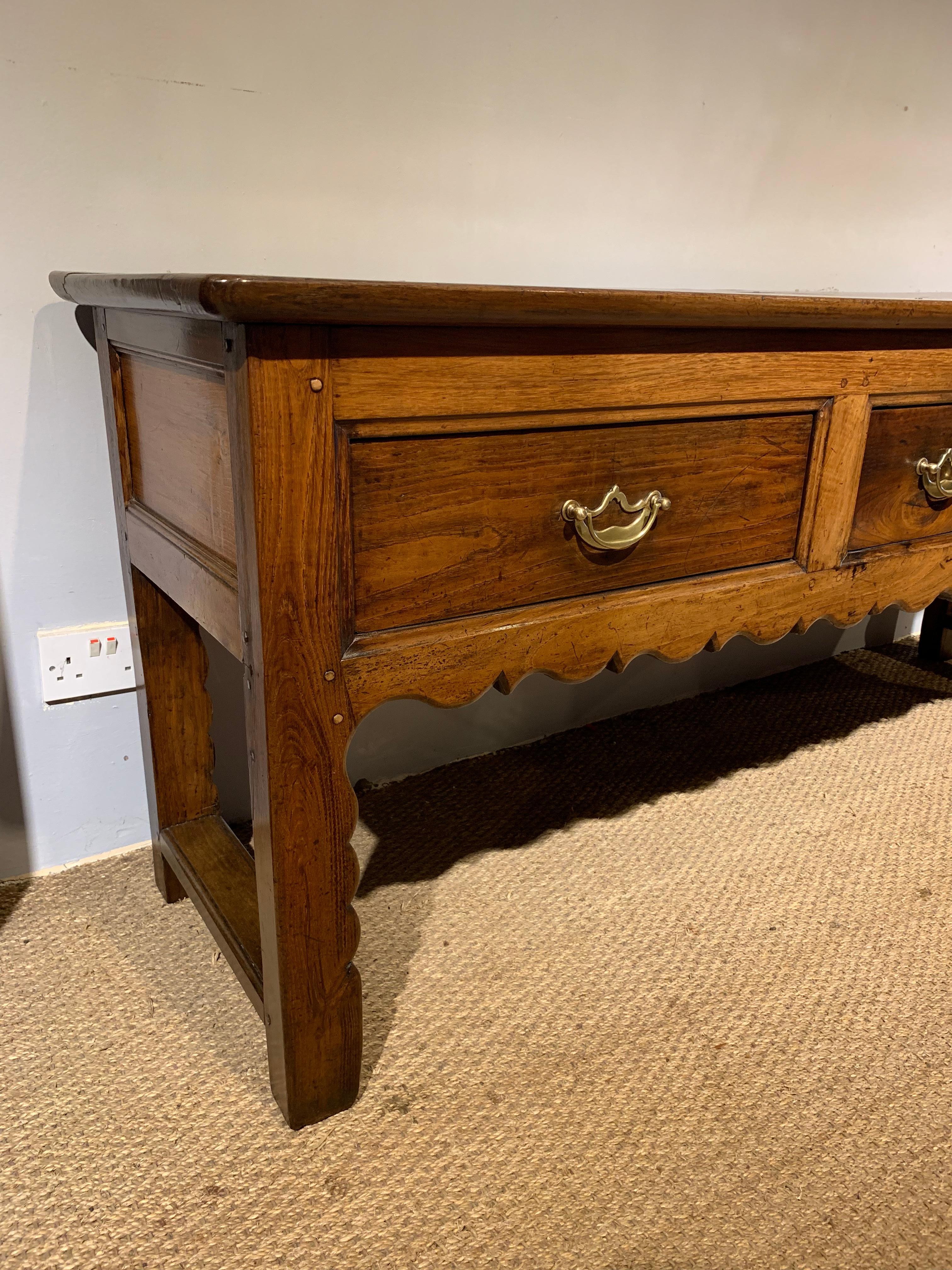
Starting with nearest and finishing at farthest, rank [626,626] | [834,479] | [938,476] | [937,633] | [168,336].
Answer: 1. [168,336]
2. [626,626]
3. [834,479]
4. [938,476]
5. [937,633]

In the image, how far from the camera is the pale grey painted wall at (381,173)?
3.12 ft

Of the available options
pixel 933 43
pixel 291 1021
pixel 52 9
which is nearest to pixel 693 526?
pixel 291 1021

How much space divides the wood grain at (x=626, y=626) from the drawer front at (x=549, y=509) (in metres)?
0.01

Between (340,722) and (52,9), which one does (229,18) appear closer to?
(52,9)

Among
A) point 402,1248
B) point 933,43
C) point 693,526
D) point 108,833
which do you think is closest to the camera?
point 402,1248

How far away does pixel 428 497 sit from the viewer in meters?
0.69

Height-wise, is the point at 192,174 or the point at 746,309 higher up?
the point at 192,174

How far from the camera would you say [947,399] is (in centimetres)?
101

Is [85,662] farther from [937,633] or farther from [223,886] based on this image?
[937,633]

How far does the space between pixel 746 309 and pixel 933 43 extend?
1201mm

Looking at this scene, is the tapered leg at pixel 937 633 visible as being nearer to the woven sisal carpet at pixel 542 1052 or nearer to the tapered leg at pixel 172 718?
the woven sisal carpet at pixel 542 1052

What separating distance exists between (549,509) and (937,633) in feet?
4.32

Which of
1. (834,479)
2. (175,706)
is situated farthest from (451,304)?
(175,706)

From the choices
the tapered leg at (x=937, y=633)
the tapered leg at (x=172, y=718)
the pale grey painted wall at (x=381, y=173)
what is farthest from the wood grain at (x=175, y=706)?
the tapered leg at (x=937, y=633)
